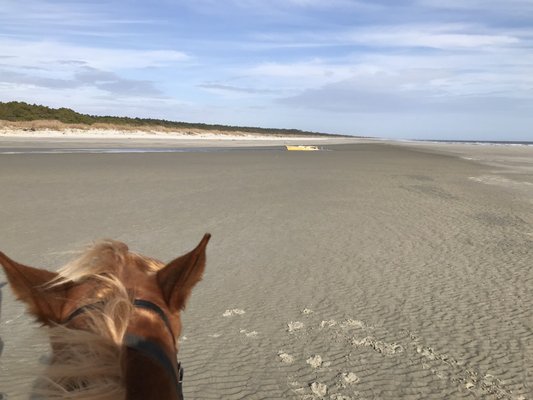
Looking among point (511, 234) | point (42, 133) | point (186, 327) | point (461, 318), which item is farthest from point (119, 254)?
point (42, 133)

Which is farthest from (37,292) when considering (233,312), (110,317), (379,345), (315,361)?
(233,312)

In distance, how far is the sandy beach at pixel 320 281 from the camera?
328cm

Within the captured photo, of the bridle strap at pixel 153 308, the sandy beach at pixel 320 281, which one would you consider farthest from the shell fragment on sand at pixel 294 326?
the bridle strap at pixel 153 308

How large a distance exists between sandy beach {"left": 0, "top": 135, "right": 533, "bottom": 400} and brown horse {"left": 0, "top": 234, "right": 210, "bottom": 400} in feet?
0.34

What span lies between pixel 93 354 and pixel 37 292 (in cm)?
29

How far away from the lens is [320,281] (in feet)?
17.4

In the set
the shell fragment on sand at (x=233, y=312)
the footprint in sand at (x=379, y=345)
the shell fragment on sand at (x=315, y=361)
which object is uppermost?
the footprint in sand at (x=379, y=345)

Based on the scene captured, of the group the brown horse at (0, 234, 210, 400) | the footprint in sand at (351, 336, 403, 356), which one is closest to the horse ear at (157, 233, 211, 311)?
the brown horse at (0, 234, 210, 400)

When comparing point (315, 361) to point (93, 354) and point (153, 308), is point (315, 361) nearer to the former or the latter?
point (153, 308)

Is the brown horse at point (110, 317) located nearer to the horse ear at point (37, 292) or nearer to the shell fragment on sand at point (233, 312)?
the horse ear at point (37, 292)

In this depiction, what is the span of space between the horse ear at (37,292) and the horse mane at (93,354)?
0.10 ft

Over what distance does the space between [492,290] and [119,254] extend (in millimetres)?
4722

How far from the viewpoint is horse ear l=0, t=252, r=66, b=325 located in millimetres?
1108

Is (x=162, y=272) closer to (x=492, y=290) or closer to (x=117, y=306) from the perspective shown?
(x=117, y=306)
